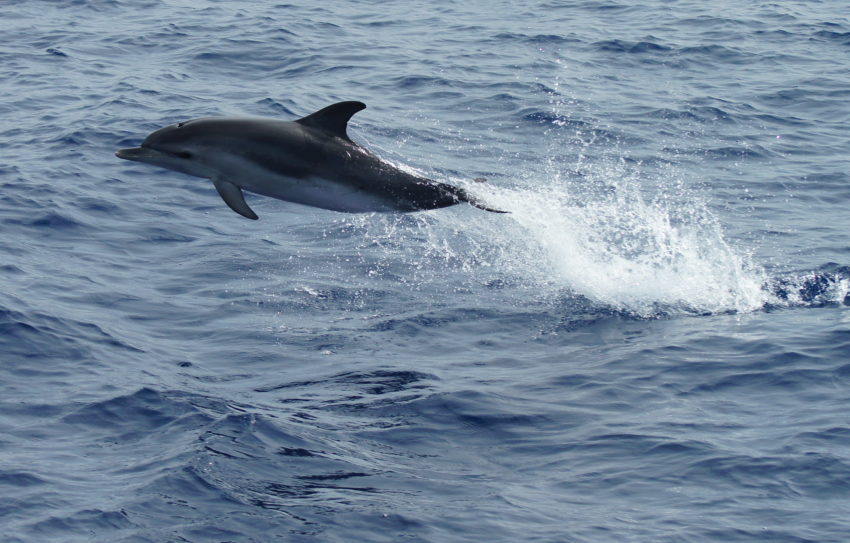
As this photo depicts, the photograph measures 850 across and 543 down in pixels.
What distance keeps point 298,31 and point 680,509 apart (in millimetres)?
18545

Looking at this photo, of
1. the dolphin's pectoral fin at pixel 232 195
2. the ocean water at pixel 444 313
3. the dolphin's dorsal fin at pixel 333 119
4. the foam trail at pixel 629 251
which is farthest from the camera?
the foam trail at pixel 629 251

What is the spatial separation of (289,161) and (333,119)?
49cm

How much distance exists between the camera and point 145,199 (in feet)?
51.0

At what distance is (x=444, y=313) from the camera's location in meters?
12.3

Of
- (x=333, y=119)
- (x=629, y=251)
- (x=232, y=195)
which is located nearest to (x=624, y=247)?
(x=629, y=251)

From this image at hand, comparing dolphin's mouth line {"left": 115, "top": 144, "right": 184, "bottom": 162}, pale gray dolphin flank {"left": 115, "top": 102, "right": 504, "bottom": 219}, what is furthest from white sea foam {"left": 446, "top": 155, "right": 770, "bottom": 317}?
dolphin's mouth line {"left": 115, "top": 144, "right": 184, "bottom": 162}

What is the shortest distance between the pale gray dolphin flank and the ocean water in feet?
4.89

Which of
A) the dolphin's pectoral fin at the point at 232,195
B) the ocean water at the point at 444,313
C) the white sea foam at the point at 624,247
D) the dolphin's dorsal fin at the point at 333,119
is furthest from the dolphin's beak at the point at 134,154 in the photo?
the white sea foam at the point at 624,247

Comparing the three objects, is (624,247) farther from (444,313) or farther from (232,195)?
(232,195)

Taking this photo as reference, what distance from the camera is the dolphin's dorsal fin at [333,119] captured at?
1005 cm

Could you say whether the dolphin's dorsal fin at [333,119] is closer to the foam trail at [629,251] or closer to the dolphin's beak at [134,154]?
the dolphin's beak at [134,154]

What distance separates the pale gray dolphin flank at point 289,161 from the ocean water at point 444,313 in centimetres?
149

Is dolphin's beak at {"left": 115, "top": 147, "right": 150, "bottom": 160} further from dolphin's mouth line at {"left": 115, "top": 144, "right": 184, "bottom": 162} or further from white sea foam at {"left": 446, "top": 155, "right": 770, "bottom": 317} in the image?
white sea foam at {"left": 446, "top": 155, "right": 770, "bottom": 317}

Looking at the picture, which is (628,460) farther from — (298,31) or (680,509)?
(298,31)
